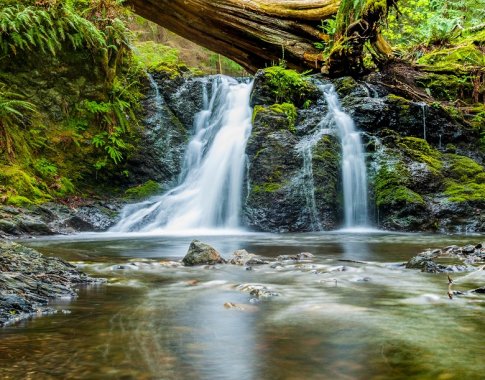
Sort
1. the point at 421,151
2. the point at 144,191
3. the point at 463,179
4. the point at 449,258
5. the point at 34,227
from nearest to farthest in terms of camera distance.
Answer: the point at 449,258, the point at 34,227, the point at 463,179, the point at 421,151, the point at 144,191

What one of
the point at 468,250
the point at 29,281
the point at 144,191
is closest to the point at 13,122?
the point at 144,191

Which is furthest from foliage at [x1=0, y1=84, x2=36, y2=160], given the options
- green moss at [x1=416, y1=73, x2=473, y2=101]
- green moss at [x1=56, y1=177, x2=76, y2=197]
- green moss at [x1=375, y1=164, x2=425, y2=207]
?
green moss at [x1=416, y1=73, x2=473, y2=101]

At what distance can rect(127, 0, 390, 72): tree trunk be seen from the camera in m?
10.9

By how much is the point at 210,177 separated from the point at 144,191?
4.62 ft

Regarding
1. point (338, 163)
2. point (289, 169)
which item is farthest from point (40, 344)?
point (338, 163)

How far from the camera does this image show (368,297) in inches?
116

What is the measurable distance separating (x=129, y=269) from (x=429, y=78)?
9.55 m

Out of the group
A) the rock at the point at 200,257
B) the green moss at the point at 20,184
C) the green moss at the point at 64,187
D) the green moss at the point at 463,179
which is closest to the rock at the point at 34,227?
the green moss at the point at 20,184

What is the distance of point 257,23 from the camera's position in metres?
11.1

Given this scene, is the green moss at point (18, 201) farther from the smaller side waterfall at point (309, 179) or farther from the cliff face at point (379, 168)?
the smaller side waterfall at point (309, 179)

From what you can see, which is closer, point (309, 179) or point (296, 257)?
point (296, 257)

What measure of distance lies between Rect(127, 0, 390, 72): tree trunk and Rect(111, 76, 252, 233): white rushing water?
104 cm

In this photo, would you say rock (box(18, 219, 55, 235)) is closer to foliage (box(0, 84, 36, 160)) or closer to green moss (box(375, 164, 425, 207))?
foliage (box(0, 84, 36, 160))

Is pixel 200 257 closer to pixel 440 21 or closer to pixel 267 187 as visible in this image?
pixel 267 187
